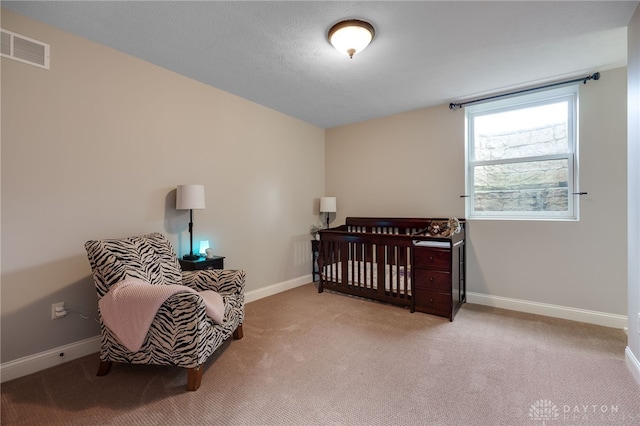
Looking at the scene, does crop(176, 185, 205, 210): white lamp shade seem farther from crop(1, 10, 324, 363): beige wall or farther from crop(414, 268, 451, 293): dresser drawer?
crop(414, 268, 451, 293): dresser drawer

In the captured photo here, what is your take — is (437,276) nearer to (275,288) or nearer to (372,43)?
(275,288)

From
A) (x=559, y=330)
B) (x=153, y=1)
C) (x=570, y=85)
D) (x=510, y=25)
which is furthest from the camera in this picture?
(x=570, y=85)

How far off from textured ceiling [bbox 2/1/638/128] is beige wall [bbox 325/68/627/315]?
1.63 ft

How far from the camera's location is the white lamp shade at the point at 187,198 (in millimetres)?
2510

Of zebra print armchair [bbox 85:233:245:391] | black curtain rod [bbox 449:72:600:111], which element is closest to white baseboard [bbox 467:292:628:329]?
black curtain rod [bbox 449:72:600:111]

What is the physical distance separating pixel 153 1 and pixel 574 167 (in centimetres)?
382

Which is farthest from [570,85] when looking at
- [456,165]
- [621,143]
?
[456,165]

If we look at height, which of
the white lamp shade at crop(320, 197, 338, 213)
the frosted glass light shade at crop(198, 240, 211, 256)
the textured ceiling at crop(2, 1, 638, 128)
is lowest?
the frosted glass light shade at crop(198, 240, 211, 256)

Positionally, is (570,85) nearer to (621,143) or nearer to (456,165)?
(621,143)

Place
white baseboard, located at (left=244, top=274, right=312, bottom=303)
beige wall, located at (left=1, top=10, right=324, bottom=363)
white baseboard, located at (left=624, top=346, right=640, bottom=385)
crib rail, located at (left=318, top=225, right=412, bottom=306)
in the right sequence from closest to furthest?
white baseboard, located at (left=624, top=346, right=640, bottom=385), beige wall, located at (left=1, top=10, right=324, bottom=363), crib rail, located at (left=318, top=225, right=412, bottom=306), white baseboard, located at (left=244, top=274, right=312, bottom=303)

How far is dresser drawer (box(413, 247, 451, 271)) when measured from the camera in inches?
108

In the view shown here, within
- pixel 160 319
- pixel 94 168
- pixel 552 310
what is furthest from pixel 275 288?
pixel 552 310

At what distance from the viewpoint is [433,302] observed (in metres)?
2.84

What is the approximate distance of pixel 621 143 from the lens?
2525mm
